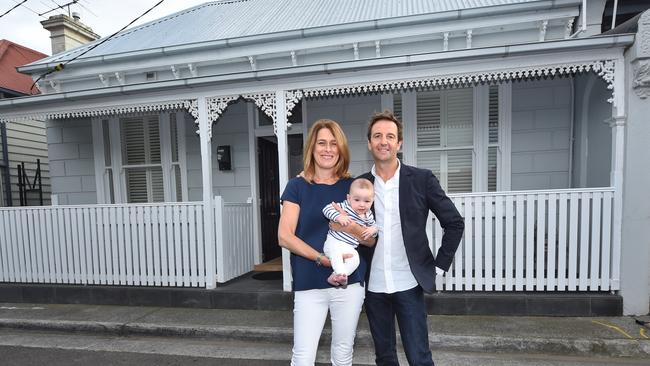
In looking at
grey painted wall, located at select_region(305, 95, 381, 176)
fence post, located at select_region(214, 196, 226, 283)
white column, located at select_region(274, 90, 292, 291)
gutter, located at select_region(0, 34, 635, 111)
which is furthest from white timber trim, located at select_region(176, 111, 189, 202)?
Result: white column, located at select_region(274, 90, 292, 291)

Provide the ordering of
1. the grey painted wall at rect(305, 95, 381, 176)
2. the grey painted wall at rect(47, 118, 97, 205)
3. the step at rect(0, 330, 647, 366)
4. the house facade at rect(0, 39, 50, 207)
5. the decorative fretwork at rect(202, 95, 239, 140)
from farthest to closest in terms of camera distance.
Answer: the house facade at rect(0, 39, 50, 207) → the grey painted wall at rect(47, 118, 97, 205) → the grey painted wall at rect(305, 95, 381, 176) → the decorative fretwork at rect(202, 95, 239, 140) → the step at rect(0, 330, 647, 366)

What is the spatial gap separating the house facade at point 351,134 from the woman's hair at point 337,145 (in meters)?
2.31

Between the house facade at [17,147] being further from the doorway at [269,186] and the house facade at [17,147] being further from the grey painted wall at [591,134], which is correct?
the grey painted wall at [591,134]

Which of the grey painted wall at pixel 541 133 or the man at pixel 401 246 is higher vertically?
the grey painted wall at pixel 541 133

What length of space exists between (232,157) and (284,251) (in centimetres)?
230

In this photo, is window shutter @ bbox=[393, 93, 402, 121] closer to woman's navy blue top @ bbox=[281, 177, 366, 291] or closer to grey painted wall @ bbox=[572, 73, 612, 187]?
grey painted wall @ bbox=[572, 73, 612, 187]

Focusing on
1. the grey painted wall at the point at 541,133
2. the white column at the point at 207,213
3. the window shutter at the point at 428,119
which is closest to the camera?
the white column at the point at 207,213

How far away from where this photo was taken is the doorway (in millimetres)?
6125

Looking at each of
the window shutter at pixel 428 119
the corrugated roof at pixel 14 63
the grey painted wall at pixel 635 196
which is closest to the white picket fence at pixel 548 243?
the grey painted wall at pixel 635 196

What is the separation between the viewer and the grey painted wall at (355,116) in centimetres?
557

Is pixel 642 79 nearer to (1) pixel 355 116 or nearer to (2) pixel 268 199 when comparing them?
(1) pixel 355 116

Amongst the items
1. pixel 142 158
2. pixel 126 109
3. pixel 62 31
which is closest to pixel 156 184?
pixel 142 158

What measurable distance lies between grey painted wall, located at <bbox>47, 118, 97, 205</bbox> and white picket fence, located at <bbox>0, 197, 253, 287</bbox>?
131 cm

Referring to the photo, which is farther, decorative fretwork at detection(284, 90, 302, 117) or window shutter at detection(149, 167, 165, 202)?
window shutter at detection(149, 167, 165, 202)
